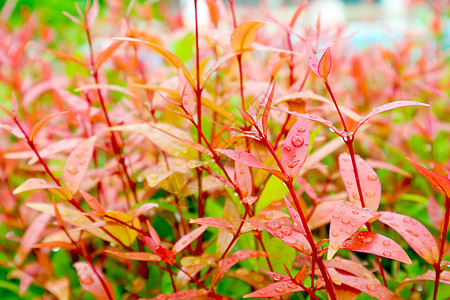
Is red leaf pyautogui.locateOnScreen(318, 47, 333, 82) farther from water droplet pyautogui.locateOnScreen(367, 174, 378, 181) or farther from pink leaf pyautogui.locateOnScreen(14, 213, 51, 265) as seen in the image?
pink leaf pyautogui.locateOnScreen(14, 213, 51, 265)

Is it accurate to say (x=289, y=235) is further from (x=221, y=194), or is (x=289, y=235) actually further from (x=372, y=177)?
(x=221, y=194)

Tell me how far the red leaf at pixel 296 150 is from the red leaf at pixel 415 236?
121mm

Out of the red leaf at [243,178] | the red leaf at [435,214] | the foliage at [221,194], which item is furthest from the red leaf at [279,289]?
the red leaf at [435,214]

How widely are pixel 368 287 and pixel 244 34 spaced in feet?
1.16

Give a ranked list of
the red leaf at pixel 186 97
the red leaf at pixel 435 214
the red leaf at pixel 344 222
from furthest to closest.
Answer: the red leaf at pixel 435 214 → the red leaf at pixel 186 97 → the red leaf at pixel 344 222

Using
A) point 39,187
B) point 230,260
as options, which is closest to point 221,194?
point 230,260

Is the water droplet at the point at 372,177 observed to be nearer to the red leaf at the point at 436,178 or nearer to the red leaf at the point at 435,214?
the red leaf at the point at 436,178

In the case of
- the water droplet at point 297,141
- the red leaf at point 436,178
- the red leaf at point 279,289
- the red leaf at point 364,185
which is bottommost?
the red leaf at point 279,289

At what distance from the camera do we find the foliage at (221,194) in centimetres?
45

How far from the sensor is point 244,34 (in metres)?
0.53

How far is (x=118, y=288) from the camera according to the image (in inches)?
27.0

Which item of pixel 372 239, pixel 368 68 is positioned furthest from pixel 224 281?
pixel 368 68

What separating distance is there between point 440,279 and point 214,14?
0.55 m

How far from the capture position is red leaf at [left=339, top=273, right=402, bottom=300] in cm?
47
